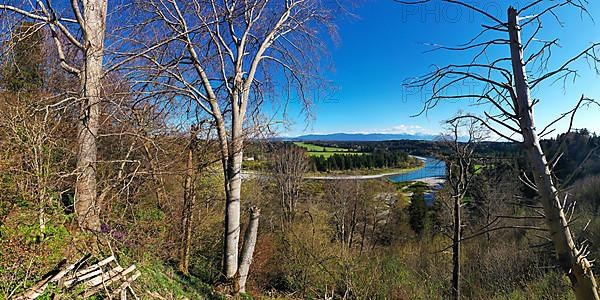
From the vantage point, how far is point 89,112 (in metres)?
4.48

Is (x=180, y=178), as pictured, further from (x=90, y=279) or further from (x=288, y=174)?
(x=288, y=174)

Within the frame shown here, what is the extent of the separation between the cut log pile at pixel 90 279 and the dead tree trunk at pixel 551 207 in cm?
374

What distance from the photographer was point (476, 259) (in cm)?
1494

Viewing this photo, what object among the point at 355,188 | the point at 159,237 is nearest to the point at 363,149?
the point at 355,188

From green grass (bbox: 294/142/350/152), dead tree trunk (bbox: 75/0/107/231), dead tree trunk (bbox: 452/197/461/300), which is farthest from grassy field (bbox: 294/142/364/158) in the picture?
dead tree trunk (bbox: 75/0/107/231)

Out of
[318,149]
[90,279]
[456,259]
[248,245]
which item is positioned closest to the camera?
[90,279]

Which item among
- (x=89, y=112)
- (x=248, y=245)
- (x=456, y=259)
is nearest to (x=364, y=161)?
(x=456, y=259)

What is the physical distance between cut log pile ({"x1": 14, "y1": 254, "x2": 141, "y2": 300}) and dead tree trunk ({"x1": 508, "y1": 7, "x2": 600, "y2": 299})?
12.3 ft

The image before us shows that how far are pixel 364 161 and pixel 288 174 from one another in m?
16.3

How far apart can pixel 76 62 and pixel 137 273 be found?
3.79 metres

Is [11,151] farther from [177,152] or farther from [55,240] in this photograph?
[177,152]

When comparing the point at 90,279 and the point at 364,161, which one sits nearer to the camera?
the point at 90,279

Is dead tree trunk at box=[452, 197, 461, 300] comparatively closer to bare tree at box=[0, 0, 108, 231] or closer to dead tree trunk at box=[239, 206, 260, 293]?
dead tree trunk at box=[239, 206, 260, 293]

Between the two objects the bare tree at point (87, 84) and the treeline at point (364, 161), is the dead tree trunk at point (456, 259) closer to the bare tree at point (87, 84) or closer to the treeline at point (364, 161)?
the bare tree at point (87, 84)
